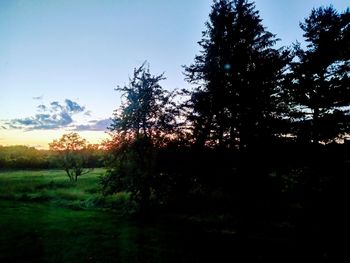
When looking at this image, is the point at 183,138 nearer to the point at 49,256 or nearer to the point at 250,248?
the point at 250,248

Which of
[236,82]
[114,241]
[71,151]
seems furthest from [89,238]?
[71,151]

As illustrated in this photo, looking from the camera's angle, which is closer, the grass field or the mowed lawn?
the mowed lawn

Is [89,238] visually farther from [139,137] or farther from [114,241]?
[139,137]

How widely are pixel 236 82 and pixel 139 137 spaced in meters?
7.38

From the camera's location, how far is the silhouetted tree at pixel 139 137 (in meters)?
21.8

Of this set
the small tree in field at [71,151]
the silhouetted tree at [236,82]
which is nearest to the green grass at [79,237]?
the silhouetted tree at [236,82]

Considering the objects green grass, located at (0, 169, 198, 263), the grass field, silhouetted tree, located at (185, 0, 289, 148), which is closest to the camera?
green grass, located at (0, 169, 198, 263)

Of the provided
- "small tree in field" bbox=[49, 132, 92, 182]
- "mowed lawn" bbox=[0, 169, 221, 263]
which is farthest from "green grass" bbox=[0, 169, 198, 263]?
"small tree in field" bbox=[49, 132, 92, 182]

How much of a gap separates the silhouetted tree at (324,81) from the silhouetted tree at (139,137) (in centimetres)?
935

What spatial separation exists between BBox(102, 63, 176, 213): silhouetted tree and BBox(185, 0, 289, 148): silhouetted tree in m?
2.25

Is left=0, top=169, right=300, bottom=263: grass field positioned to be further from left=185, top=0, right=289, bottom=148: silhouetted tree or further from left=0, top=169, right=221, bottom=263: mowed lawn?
left=185, top=0, right=289, bottom=148: silhouetted tree

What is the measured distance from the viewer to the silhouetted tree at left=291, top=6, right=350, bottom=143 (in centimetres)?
2253

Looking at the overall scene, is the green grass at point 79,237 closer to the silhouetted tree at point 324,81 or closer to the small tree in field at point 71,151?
the silhouetted tree at point 324,81

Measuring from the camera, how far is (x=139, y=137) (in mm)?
22141
